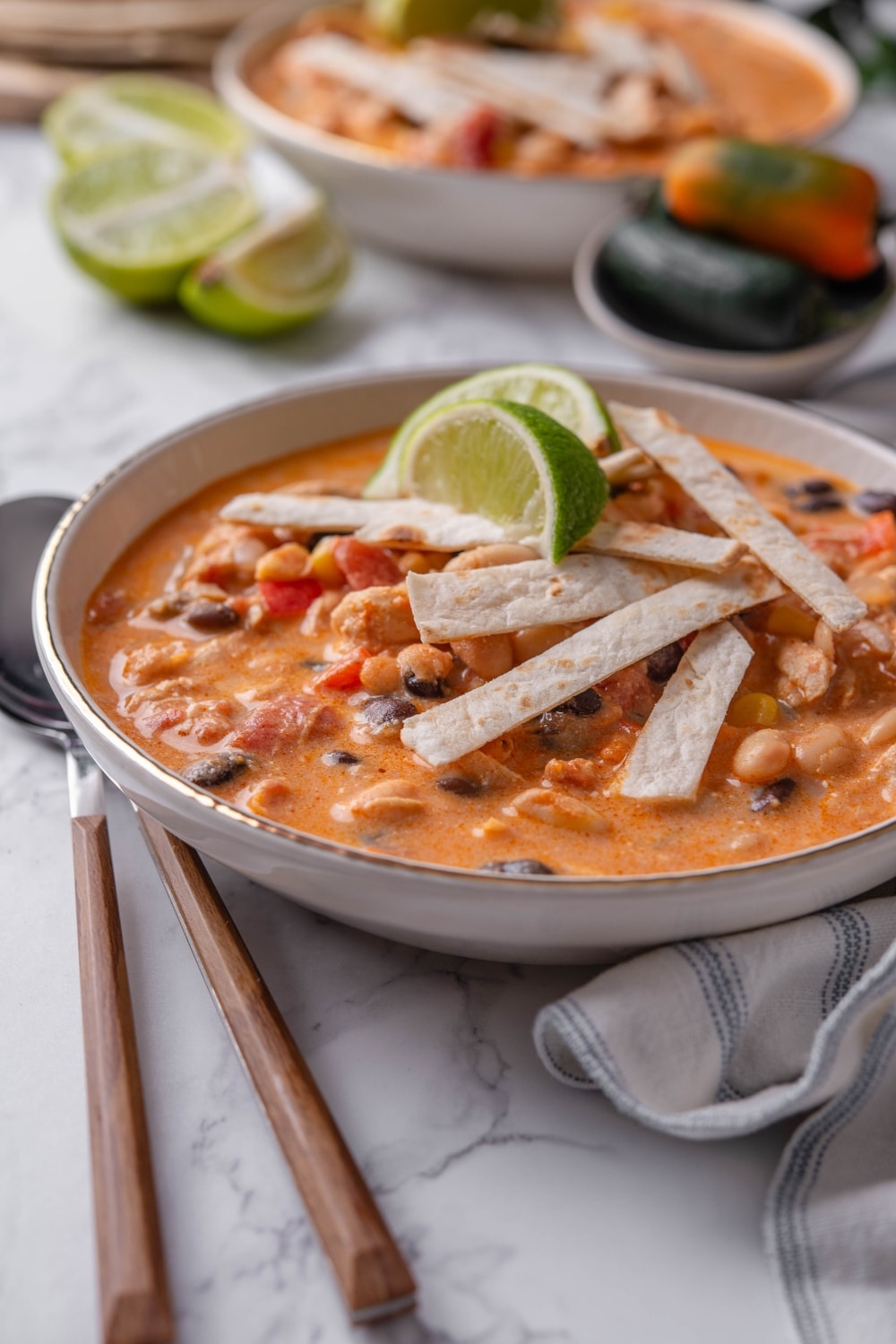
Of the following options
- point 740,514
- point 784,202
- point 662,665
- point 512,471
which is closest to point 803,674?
point 662,665

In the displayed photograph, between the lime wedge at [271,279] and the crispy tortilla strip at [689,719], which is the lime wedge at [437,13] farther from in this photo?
the crispy tortilla strip at [689,719]

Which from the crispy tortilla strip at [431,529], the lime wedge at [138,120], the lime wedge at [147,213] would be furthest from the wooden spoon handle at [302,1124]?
the lime wedge at [138,120]

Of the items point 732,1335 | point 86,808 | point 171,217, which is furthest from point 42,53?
point 732,1335

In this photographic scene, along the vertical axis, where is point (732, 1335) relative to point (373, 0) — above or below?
below

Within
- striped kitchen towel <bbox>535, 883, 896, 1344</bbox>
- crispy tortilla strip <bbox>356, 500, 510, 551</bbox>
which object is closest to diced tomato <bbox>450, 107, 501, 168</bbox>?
crispy tortilla strip <bbox>356, 500, 510, 551</bbox>

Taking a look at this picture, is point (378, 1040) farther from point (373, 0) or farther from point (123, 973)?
point (373, 0)

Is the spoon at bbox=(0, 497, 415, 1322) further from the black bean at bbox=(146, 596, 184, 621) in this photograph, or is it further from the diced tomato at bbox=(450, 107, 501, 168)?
the diced tomato at bbox=(450, 107, 501, 168)
